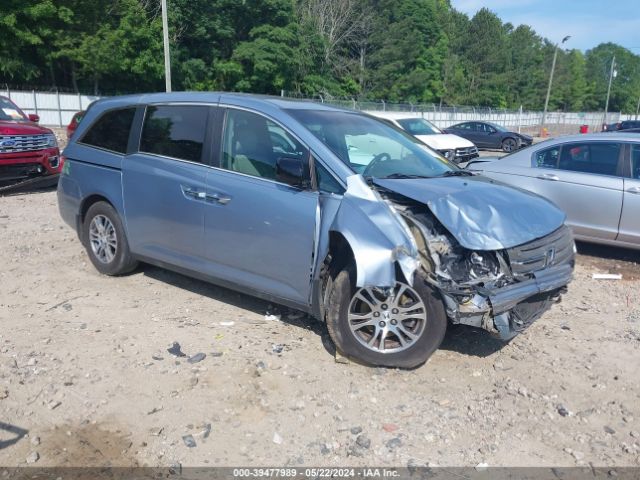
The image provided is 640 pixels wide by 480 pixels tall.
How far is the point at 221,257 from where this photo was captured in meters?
4.79

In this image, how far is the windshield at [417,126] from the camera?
17.7 m

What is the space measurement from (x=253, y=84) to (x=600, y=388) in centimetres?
4288

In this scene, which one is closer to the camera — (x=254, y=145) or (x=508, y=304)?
(x=508, y=304)

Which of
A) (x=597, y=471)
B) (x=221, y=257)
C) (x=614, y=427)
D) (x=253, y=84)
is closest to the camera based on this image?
(x=597, y=471)

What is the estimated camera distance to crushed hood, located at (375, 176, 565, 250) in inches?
152

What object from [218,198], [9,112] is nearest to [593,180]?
[218,198]

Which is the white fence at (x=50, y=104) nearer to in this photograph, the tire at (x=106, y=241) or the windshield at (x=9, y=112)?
the windshield at (x=9, y=112)

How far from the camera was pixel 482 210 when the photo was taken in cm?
404

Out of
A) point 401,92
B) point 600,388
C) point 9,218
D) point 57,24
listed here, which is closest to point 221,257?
point 600,388

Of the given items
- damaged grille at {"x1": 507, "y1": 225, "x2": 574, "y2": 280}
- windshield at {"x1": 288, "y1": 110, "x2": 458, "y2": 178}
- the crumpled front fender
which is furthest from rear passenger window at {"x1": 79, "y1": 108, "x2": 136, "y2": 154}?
damaged grille at {"x1": 507, "y1": 225, "x2": 574, "y2": 280}

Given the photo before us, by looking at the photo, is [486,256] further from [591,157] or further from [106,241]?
[591,157]

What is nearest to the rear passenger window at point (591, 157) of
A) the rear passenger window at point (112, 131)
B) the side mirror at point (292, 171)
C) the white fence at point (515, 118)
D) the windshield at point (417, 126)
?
the side mirror at point (292, 171)

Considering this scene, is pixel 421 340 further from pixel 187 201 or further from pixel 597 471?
pixel 187 201

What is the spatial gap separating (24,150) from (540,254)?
946cm
